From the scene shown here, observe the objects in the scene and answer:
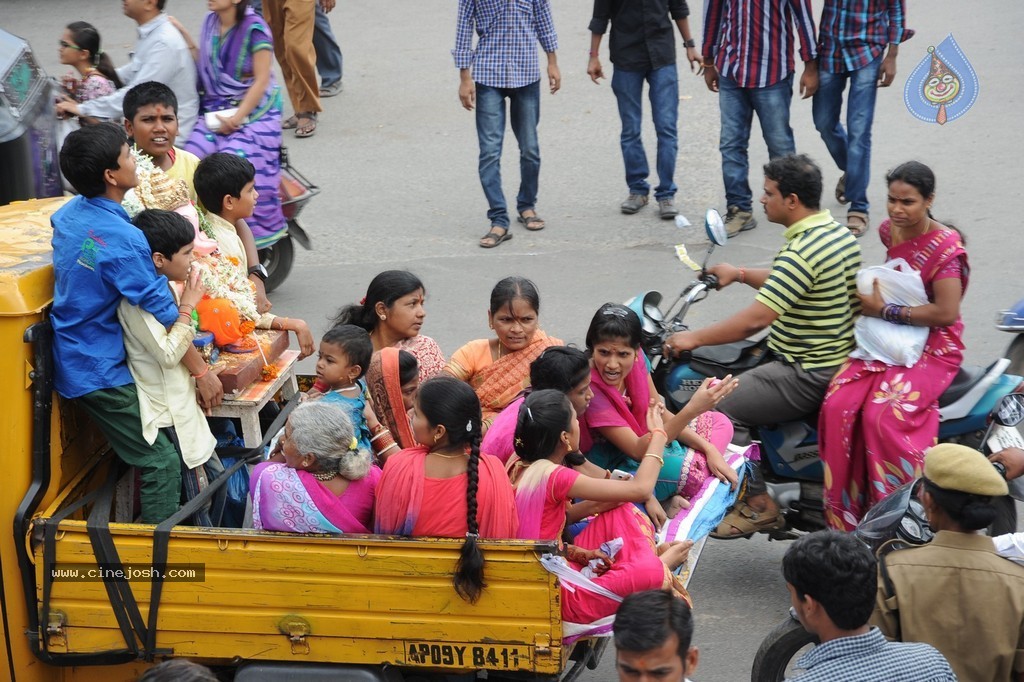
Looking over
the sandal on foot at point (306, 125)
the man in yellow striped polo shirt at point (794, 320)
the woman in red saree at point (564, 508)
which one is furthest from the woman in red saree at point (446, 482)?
the sandal on foot at point (306, 125)

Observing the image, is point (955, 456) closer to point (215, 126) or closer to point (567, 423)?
point (567, 423)

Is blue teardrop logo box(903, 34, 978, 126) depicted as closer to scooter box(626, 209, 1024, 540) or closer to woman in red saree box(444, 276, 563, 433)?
scooter box(626, 209, 1024, 540)

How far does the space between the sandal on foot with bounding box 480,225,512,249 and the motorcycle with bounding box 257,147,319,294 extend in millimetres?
1271

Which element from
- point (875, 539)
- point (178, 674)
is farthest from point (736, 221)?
point (178, 674)

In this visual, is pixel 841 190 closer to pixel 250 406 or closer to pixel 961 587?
pixel 250 406

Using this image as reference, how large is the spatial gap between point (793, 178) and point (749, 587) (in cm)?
167

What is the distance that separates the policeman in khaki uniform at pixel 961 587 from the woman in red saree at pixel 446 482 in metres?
1.11

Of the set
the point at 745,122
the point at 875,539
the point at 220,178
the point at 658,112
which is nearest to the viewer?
the point at 875,539

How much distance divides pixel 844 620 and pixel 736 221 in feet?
18.2

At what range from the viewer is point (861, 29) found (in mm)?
7586

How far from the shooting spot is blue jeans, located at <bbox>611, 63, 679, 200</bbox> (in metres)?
8.33

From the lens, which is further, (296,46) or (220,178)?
(296,46)

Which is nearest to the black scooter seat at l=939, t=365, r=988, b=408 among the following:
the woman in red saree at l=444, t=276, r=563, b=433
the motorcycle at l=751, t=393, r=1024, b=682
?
the motorcycle at l=751, t=393, r=1024, b=682

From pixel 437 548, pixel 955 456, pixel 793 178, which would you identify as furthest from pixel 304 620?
pixel 793 178
